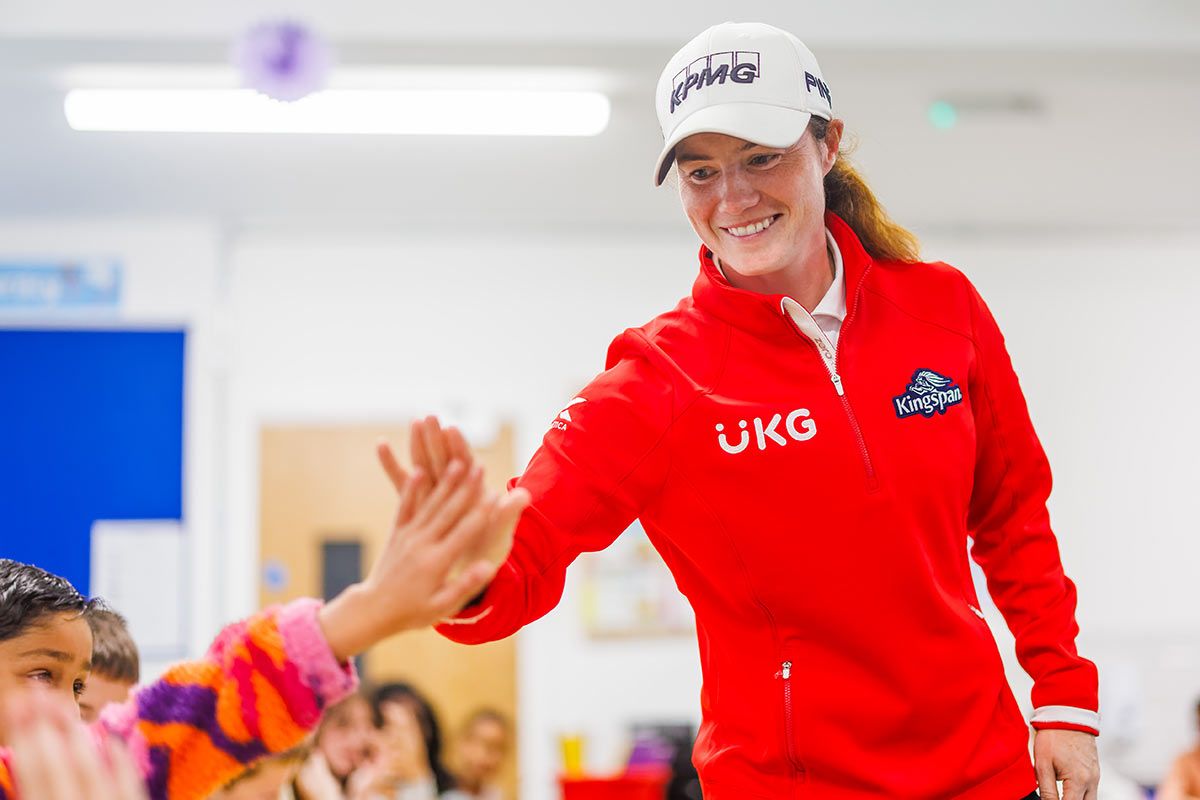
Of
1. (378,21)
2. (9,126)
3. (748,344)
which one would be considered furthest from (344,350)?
(748,344)

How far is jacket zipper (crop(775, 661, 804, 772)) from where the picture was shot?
1.48 m

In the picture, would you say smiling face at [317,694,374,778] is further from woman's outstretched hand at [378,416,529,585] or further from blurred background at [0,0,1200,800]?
woman's outstretched hand at [378,416,529,585]

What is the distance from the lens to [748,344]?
158 centimetres

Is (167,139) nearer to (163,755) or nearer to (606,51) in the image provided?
(606,51)

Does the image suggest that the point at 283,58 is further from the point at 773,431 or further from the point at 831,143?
the point at 773,431

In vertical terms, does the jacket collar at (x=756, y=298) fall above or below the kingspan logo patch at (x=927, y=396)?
above

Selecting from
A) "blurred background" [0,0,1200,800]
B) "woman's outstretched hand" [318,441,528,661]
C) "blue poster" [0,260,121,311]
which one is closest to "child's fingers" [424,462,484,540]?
"woman's outstretched hand" [318,441,528,661]

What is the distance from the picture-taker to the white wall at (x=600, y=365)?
4.91 meters

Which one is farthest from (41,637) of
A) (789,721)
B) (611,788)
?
(611,788)

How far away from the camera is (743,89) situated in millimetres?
1525

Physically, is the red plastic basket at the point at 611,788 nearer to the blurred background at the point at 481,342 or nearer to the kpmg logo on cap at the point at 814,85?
the blurred background at the point at 481,342

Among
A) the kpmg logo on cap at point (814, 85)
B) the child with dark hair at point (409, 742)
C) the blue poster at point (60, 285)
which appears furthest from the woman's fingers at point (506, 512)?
the blue poster at point (60, 285)

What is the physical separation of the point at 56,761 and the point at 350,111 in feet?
11.0

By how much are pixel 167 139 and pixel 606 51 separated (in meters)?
1.49
